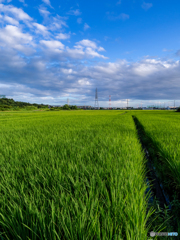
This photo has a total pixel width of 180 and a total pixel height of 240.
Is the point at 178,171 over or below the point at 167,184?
over

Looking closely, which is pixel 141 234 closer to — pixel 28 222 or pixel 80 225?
pixel 80 225

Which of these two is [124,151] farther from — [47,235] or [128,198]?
[47,235]

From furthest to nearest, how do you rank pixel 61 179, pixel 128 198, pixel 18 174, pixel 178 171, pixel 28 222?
pixel 178 171 → pixel 18 174 → pixel 61 179 → pixel 128 198 → pixel 28 222

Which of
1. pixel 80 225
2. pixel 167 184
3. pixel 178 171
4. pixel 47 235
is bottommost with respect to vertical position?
pixel 167 184

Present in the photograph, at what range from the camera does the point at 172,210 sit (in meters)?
2.01

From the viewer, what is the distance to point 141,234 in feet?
3.23

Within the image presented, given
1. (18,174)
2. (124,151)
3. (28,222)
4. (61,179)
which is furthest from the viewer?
(124,151)

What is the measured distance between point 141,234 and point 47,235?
74 cm

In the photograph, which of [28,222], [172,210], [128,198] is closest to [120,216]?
[128,198]

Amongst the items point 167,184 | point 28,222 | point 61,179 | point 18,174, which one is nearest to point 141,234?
point 28,222

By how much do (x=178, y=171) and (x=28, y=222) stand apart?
244 centimetres

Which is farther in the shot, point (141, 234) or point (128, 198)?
point (128, 198)

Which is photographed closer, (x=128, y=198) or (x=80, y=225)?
(x=80, y=225)

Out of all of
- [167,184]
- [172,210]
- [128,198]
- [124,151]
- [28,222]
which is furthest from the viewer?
[124,151]
